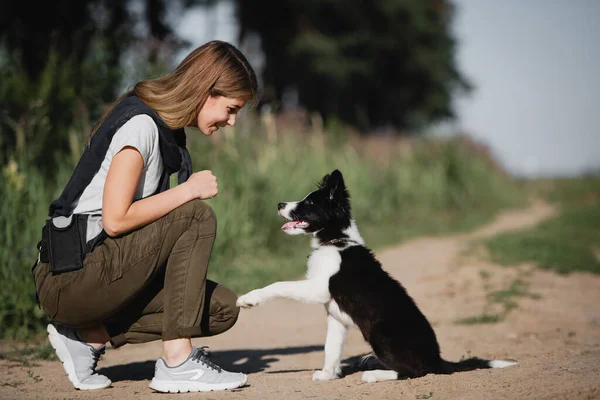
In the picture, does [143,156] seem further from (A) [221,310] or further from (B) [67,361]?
(B) [67,361]

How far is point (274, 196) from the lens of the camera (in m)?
9.09

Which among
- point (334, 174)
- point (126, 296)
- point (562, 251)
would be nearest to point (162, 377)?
point (126, 296)

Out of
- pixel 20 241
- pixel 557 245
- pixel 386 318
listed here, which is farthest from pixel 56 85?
pixel 557 245

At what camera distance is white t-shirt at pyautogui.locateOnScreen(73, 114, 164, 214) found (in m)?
3.20

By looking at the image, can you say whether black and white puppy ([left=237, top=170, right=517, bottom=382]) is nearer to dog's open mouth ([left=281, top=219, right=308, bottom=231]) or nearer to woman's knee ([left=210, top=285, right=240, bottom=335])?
woman's knee ([left=210, top=285, right=240, bottom=335])

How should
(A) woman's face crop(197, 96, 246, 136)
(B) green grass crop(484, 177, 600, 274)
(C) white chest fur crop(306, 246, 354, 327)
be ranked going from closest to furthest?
1. (A) woman's face crop(197, 96, 246, 136)
2. (C) white chest fur crop(306, 246, 354, 327)
3. (B) green grass crop(484, 177, 600, 274)

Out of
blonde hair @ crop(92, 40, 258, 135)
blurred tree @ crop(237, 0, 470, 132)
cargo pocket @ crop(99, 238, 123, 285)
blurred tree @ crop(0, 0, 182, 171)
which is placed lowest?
cargo pocket @ crop(99, 238, 123, 285)

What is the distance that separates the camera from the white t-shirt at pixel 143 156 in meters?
3.20

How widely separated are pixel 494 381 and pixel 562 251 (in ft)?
19.7

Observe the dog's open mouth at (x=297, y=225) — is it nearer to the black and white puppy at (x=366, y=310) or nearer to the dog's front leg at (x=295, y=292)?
the black and white puppy at (x=366, y=310)

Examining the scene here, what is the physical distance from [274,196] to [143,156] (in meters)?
5.86

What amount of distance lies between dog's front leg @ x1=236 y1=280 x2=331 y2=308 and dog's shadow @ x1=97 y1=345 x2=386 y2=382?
53cm

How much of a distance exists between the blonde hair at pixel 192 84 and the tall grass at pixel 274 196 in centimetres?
249

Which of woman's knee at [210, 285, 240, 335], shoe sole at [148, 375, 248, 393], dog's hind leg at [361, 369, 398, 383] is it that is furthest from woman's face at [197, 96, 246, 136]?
dog's hind leg at [361, 369, 398, 383]
